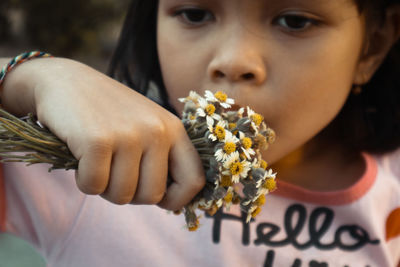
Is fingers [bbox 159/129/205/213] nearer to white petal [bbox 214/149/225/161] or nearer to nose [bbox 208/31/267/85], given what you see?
white petal [bbox 214/149/225/161]

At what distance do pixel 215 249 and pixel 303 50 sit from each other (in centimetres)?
64

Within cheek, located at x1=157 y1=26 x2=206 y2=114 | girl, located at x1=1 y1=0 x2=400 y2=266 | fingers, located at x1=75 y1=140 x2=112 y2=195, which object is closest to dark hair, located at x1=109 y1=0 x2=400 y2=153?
girl, located at x1=1 y1=0 x2=400 y2=266

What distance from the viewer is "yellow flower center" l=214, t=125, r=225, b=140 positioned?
2.81 ft

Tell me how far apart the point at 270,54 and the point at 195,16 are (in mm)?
238

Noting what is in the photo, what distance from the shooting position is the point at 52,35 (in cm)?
498

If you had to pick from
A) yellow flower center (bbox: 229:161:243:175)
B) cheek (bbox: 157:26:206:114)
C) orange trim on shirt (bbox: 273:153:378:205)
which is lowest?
orange trim on shirt (bbox: 273:153:378:205)

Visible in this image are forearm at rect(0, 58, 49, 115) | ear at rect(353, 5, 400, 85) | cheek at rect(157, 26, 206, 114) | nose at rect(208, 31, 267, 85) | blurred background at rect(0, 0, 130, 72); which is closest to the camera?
forearm at rect(0, 58, 49, 115)

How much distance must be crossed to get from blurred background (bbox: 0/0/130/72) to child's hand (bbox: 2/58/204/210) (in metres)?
4.24

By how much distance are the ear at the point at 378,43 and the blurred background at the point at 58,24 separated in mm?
3990

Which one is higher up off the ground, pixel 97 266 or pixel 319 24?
pixel 319 24

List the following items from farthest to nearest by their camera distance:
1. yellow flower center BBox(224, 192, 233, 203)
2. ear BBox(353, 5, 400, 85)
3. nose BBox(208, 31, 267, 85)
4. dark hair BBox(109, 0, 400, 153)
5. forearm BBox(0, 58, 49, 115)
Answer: dark hair BBox(109, 0, 400, 153) < ear BBox(353, 5, 400, 85) < nose BBox(208, 31, 267, 85) < forearm BBox(0, 58, 49, 115) < yellow flower center BBox(224, 192, 233, 203)

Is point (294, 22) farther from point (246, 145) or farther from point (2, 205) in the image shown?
point (2, 205)

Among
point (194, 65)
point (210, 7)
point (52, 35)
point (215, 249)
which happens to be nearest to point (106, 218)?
point (215, 249)

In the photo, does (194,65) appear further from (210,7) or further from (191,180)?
(191,180)
